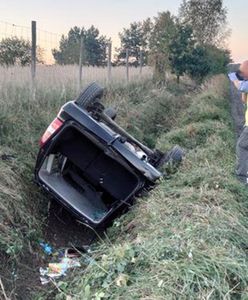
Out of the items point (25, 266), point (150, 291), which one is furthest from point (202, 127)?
point (150, 291)

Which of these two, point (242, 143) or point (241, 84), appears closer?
point (242, 143)

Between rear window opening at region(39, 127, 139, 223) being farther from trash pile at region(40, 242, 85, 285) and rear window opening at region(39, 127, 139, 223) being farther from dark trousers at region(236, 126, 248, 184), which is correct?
dark trousers at region(236, 126, 248, 184)

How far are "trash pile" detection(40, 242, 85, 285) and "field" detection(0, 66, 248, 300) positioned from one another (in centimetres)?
9

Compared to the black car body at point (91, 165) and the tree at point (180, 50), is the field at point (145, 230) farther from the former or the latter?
the tree at point (180, 50)

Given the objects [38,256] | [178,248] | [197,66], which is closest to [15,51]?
[38,256]

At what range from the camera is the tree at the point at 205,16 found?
43.3 metres

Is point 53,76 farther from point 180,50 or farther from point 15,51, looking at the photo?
point 180,50

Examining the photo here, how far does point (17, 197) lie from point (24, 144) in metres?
1.45

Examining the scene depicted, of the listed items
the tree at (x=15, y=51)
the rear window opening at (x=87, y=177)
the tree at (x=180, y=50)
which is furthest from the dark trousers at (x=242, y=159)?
the tree at (x=180, y=50)

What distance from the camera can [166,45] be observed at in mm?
26734

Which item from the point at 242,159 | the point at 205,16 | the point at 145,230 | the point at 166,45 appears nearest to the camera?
the point at 145,230

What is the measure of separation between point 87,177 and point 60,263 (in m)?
1.36

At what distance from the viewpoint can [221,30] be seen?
46.6 meters

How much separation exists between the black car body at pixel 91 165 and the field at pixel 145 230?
27 centimetres
